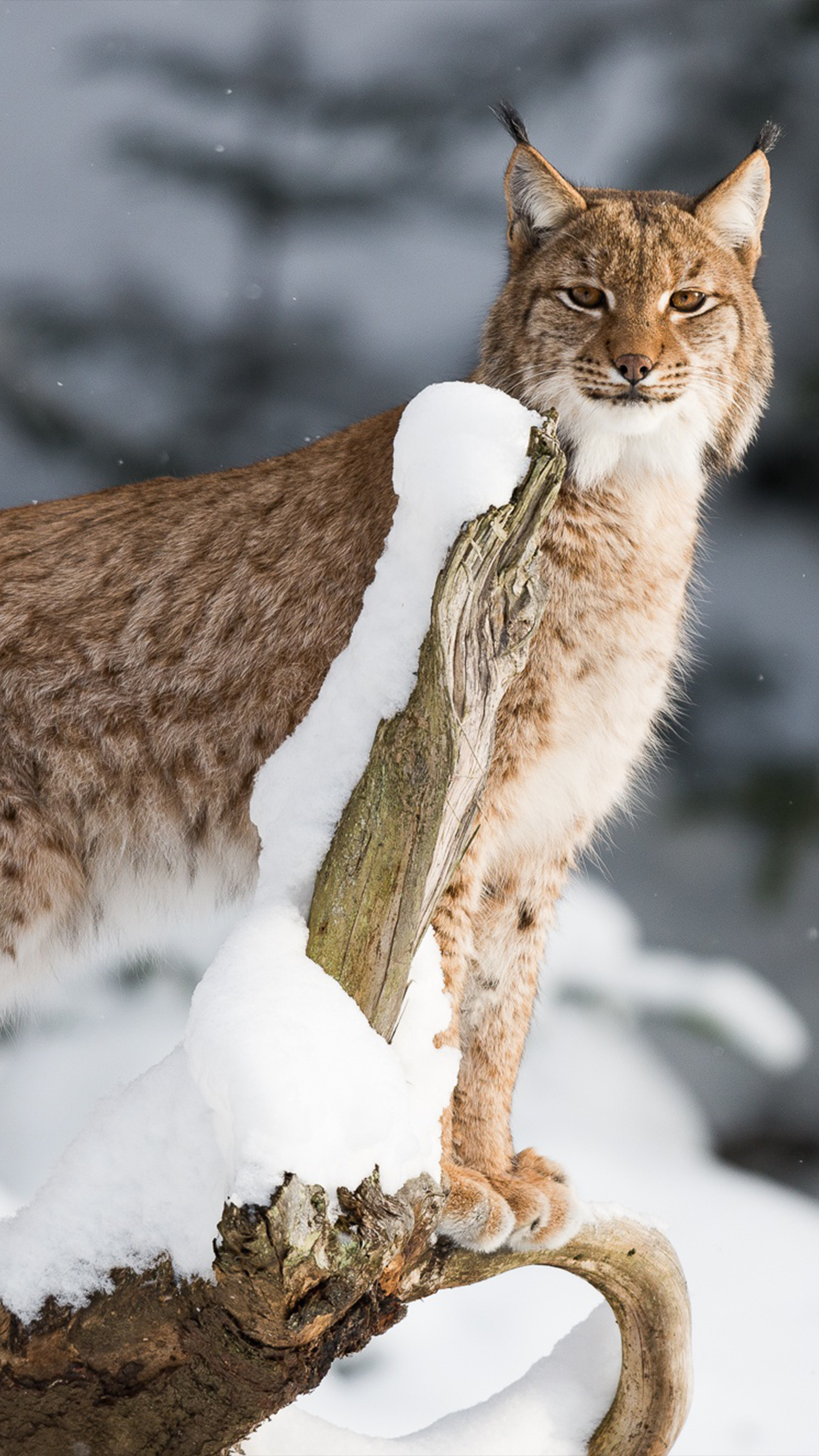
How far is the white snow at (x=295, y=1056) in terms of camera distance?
2.05 meters

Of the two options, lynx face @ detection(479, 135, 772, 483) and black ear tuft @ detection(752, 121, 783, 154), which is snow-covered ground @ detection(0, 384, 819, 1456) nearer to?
lynx face @ detection(479, 135, 772, 483)

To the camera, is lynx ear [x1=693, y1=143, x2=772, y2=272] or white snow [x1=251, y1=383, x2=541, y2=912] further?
lynx ear [x1=693, y1=143, x2=772, y2=272]

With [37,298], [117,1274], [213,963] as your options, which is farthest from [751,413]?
[37,298]

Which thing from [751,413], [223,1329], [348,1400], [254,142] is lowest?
[348,1400]

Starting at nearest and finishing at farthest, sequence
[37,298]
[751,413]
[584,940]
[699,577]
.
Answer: [751,413]
[699,577]
[37,298]
[584,940]

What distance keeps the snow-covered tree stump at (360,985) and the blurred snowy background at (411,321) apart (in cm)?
363

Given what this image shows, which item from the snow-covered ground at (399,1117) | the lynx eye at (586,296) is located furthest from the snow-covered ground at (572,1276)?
the lynx eye at (586,296)

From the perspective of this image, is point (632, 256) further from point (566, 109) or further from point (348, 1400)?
point (348, 1400)

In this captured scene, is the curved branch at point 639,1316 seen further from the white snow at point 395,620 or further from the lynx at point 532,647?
the white snow at point 395,620

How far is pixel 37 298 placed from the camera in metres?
5.90

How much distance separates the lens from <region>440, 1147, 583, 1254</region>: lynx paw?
2.96 meters

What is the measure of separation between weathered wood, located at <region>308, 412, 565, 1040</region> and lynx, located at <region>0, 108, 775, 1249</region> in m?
0.78

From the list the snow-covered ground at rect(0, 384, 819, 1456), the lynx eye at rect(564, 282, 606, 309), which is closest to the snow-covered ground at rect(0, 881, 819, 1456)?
the snow-covered ground at rect(0, 384, 819, 1456)

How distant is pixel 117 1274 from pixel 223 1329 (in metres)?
0.23
